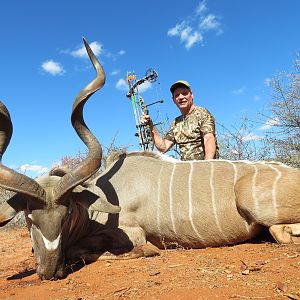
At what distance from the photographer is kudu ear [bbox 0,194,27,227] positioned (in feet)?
8.93

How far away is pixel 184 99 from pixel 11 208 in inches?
97.0

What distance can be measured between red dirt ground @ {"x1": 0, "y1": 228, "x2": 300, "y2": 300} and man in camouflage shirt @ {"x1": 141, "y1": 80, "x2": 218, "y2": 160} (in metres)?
1.39

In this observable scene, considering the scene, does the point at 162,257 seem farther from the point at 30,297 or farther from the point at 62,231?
the point at 30,297

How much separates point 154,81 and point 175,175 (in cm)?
413

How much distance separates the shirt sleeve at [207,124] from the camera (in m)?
4.14

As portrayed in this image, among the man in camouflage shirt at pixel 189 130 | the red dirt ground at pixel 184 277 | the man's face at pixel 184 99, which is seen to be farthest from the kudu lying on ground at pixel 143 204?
the man's face at pixel 184 99

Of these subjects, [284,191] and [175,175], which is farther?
[175,175]

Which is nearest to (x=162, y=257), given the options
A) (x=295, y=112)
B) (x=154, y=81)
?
(x=154, y=81)

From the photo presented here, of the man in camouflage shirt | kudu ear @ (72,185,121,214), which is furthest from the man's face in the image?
kudu ear @ (72,185,121,214)

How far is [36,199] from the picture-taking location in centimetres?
261

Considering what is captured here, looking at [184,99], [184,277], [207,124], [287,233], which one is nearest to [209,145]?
[207,124]

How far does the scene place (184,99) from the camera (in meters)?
4.51

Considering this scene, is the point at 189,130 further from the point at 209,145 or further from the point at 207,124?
the point at 209,145

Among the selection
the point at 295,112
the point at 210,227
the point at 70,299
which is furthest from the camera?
the point at 295,112
